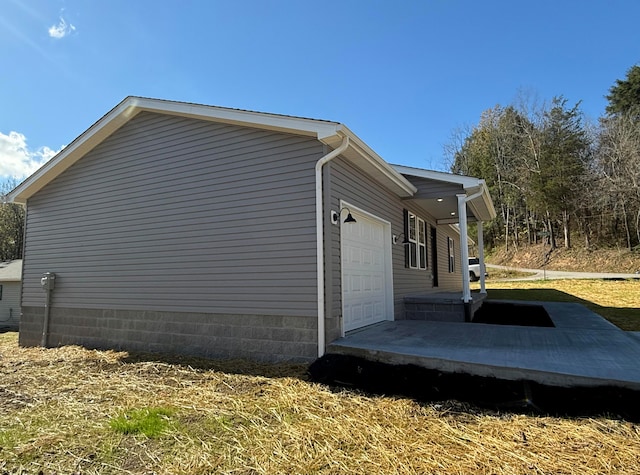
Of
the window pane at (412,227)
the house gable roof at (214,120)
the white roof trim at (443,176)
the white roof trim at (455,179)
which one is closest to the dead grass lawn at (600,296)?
the white roof trim at (455,179)

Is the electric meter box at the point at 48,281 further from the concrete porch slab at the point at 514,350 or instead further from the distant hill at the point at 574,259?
the distant hill at the point at 574,259

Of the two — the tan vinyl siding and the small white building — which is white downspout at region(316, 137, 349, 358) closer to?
the tan vinyl siding

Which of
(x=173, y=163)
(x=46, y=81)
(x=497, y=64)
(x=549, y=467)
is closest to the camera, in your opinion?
(x=549, y=467)

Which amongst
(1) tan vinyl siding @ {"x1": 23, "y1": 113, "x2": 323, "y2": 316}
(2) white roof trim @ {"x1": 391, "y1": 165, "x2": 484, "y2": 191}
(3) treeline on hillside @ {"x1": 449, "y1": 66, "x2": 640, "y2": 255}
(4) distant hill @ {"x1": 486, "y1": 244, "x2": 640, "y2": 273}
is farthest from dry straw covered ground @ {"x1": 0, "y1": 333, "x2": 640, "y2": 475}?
(4) distant hill @ {"x1": 486, "y1": 244, "x2": 640, "y2": 273}

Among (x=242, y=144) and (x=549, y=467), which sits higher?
(x=242, y=144)

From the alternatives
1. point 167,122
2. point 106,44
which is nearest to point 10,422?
point 167,122

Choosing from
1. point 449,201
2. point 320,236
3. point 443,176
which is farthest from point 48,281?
point 449,201

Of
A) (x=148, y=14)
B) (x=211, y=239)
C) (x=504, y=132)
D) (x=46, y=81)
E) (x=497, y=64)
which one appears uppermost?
(x=504, y=132)

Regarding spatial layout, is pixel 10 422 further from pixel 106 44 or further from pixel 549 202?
pixel 549 202

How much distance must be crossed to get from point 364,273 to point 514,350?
8.47ft

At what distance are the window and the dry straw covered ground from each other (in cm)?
504

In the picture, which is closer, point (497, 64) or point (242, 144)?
point (242, 144)

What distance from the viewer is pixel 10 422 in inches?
125

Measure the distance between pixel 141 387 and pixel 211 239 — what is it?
231cm
